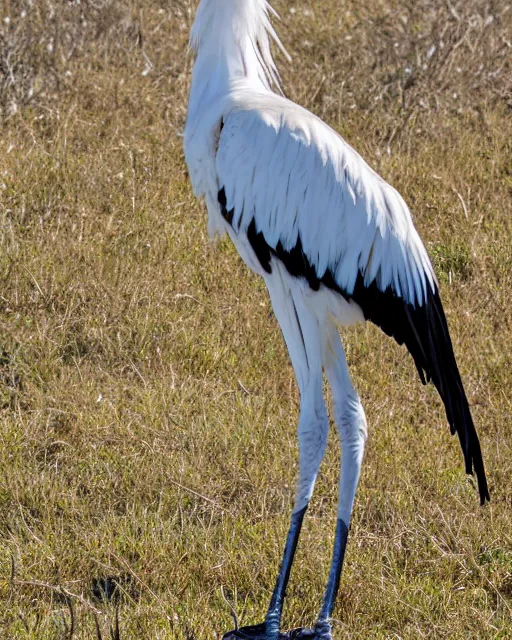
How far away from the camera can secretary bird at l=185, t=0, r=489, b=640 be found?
13.7ft

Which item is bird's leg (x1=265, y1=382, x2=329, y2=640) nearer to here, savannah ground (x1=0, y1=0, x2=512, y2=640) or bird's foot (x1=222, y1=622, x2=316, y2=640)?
bird's foot (x1=222, y1=622, x2=316, y2=640)

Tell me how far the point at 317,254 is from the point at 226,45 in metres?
0.94

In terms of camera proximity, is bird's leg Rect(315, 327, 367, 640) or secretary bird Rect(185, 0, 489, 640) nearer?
secretary bird Rect(185, 0, 489, 640)

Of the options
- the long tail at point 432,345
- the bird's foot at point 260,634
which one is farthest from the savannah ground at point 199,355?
the long tail at point 432,345

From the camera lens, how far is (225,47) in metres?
4.51

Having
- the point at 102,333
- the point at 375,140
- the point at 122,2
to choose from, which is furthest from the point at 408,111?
the point at 102,333

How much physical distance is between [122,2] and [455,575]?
234 inches

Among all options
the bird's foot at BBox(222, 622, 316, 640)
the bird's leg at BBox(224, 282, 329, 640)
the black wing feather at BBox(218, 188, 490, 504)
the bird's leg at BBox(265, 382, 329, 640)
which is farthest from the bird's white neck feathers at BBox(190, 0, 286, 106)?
the bird's foot at BBox(222, 622, 316, 640)

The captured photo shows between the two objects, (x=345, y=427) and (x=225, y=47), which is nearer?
(x=345, y=427)

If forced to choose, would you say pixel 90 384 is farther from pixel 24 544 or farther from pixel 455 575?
pixel 455 575

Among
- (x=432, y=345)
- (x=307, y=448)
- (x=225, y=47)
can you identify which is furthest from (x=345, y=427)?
(x=225, y=47)

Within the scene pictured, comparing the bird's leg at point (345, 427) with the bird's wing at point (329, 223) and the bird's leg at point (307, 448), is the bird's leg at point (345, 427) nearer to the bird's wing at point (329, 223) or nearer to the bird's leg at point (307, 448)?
the bird's leg at point (307, 448)

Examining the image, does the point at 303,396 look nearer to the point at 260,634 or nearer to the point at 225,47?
the point at 260,634

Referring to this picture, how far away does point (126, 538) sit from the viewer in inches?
179
